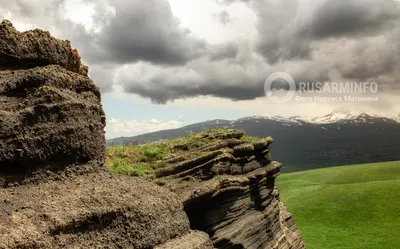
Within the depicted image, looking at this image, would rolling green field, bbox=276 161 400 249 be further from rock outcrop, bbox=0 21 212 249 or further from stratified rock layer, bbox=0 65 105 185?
stratified rock layer, bbox=0 65 105 185

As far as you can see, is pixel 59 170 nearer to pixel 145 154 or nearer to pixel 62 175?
pixel 62 175

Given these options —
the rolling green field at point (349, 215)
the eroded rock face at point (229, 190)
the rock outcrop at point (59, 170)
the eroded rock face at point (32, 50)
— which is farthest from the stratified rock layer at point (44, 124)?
the rolling green field at point (349, 215)

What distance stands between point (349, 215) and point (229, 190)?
62.5m

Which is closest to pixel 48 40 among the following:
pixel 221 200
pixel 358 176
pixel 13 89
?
pixel 13 89

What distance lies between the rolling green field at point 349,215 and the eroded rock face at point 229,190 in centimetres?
3382

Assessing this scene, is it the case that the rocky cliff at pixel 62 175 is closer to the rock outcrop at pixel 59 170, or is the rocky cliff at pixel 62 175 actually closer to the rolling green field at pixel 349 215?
the rock outcrop at pixel 59 170

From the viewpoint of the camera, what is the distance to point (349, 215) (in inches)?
2844

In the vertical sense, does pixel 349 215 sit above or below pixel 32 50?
below

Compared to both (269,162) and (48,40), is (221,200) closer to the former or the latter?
(269,162)

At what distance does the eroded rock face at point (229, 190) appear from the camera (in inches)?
757

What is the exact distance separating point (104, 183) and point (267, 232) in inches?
670

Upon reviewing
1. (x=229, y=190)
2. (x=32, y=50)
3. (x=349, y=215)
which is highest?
(x=32, y=50)

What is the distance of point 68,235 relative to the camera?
10.9 meters

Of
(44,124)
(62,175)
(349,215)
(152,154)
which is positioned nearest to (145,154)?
(152,154)
